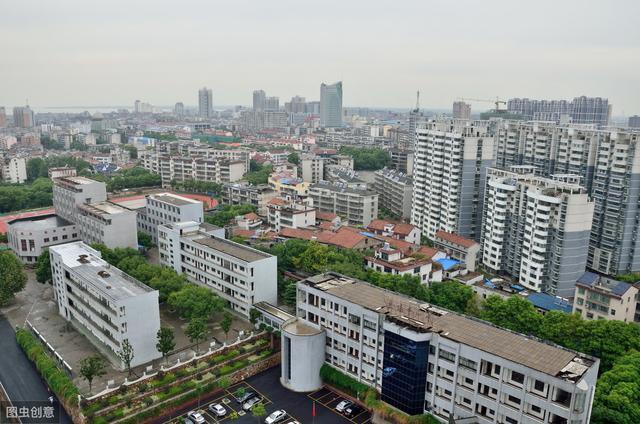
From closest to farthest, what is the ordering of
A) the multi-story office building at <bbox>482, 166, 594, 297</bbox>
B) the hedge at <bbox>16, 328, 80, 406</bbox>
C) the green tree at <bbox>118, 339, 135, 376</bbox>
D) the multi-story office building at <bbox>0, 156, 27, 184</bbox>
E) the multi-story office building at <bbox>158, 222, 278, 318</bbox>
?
the hedge at <bbox>16, 328, 80, 406</bbox>
the green tree at <bbox>118, 339, 135, 376</bbox>
the multi-story office building at <bbox>158, 222, 278, 318</bbox>
the multi-story office building at <bbox>482, 166, 594, 297</bbox>
the multi-story office building at <bbox>0, 156, 27, 184</bbox>

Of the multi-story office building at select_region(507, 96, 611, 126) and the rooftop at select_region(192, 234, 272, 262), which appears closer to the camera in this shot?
the rooftop at select_region(192, 234, 272, 262)

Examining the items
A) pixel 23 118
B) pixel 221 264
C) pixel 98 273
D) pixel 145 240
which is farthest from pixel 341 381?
pixel 23 118

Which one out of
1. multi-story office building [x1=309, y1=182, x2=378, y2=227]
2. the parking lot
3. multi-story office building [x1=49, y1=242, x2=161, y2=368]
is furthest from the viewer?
multi-story office building [x1=309, y1=182, x2=378, y2=227]

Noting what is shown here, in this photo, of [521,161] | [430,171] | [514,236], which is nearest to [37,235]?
[430,171]

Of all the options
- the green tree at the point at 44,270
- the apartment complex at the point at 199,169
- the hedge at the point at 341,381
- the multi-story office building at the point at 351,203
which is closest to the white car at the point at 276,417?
the hedge at the point at 341,381

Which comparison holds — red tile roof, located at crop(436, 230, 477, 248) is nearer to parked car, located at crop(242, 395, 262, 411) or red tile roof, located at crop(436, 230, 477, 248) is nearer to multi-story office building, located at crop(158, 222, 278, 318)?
multi-story office building, located at crop(158, 222, 278, 318)

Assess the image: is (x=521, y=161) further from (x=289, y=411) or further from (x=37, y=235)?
(x=37, y=235)

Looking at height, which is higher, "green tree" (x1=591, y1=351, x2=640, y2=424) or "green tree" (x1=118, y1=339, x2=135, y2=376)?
"green tree" (x1=591, y1=351, x2=640, y2=424)

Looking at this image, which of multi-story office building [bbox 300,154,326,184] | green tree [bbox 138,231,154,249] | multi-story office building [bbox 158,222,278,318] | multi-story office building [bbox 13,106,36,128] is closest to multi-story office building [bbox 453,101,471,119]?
multi-story office building [bbox 300,154,326,184]
